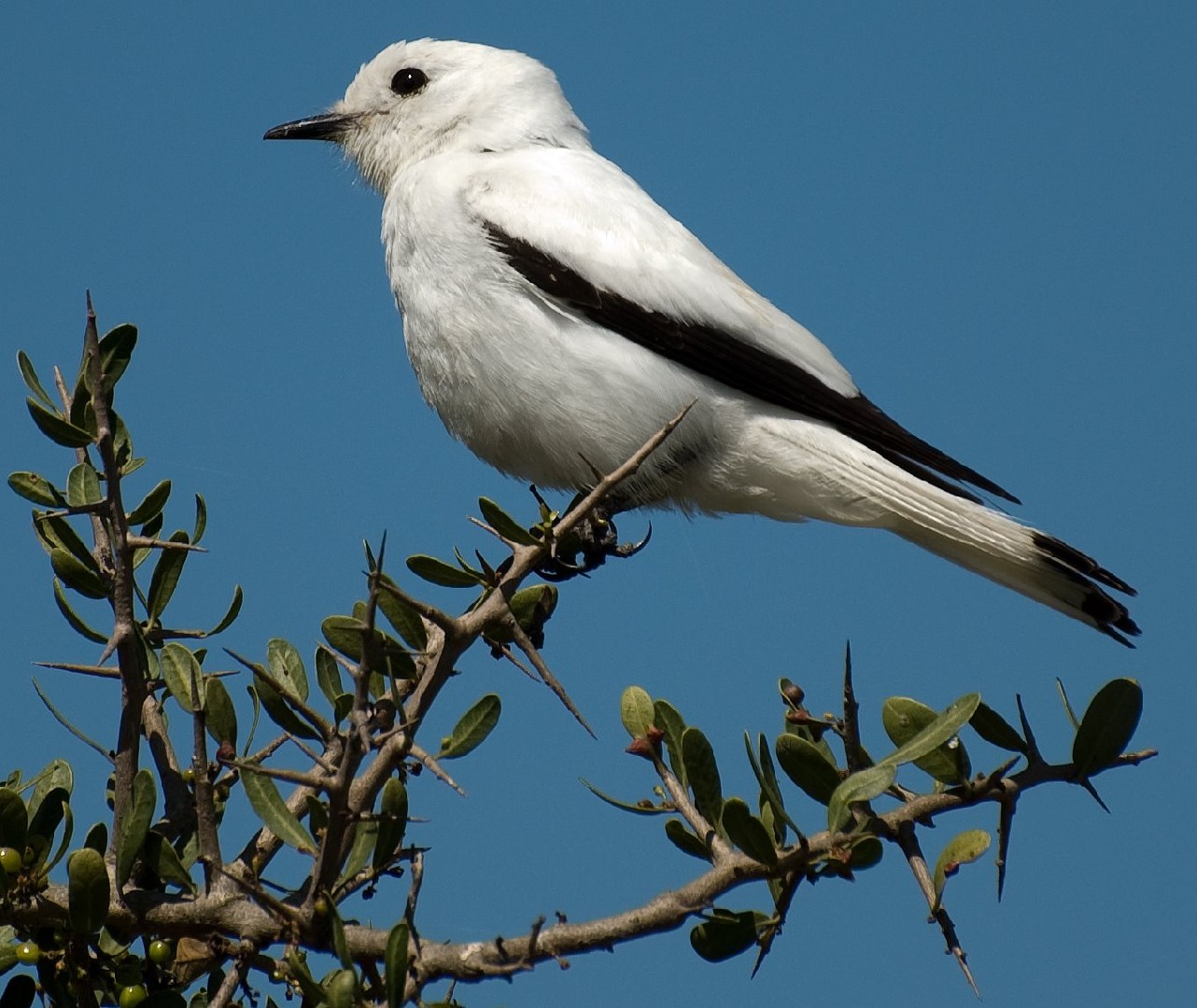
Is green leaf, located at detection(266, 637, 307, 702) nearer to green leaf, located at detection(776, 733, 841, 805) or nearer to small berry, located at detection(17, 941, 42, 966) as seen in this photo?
small berry, located at detection(17, 941, 42, 966)

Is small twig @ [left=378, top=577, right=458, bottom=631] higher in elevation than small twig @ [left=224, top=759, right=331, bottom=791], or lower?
higher

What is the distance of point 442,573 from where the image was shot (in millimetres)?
3242

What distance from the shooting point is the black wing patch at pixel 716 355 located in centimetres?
489

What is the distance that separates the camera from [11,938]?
9.40 ft

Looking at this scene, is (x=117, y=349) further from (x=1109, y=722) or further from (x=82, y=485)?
(x=1109, y=722)

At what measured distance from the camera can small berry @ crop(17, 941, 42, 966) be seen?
2596mm

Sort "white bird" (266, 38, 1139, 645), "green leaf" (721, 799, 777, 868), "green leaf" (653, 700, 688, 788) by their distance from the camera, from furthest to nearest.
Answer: "white bird" (266, 38, 1139, 645) < "green leaf" (653, 700, 688, 788) < "green leaf" (721, 799, 777, 868)

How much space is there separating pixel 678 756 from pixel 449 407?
2475mm

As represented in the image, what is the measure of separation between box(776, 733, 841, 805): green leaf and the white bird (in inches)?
81.1

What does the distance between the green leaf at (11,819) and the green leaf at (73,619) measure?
44cm

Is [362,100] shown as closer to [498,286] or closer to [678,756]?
[498,286]

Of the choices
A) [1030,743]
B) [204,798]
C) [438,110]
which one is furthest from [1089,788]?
[438,110]

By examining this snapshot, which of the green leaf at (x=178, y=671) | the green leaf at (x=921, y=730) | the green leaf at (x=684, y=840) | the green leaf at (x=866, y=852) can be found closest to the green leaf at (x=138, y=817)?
the green leaf at (x=178, y=671)

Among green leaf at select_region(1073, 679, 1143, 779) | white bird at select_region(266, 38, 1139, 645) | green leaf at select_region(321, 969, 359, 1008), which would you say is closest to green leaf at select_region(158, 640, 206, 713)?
green leaf at select_region(321, 969, 359, 1008)
